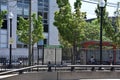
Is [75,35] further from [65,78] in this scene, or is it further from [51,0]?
[51,0]

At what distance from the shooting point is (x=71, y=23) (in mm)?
41844

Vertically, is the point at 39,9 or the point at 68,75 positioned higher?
the point at 39,9

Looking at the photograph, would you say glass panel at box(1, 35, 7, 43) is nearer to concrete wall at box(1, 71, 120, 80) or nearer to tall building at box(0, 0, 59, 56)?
tall building at box(0, 0, 59, 56)

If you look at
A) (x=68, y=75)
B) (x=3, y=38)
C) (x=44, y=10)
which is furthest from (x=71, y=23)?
(x=44, y=10)

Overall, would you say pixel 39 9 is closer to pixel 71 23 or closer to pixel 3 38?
pixel 3 38

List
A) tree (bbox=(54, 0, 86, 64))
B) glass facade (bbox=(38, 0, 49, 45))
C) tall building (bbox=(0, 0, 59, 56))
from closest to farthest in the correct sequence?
tree (bbox=(54, 0, 86, 64)) < tall building (bbox=(0, 0, 59, 56)) < glass facade (bbox=(38, 0, 49, 45))

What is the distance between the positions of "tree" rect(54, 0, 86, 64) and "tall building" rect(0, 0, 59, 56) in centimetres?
1796

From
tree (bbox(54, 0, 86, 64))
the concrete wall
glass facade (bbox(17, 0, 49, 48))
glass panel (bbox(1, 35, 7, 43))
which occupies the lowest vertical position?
the concrete wall

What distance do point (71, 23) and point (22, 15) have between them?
2553 cm

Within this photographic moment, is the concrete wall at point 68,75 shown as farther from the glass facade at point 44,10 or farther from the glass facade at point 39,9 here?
the glass facade at point 44,10

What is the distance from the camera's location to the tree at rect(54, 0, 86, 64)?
41.6 metres

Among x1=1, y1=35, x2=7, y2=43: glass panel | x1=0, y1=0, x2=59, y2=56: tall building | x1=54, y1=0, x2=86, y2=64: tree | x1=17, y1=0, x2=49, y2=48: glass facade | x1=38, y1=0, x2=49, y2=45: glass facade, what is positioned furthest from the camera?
x1=38, y1=0, x2=49, y2=45: glass facade

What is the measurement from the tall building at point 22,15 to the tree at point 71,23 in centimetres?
1796

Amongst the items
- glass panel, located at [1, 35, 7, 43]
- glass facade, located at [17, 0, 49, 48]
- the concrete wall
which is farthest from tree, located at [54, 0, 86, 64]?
glass facade, located at [17, 0, 49, 48]
